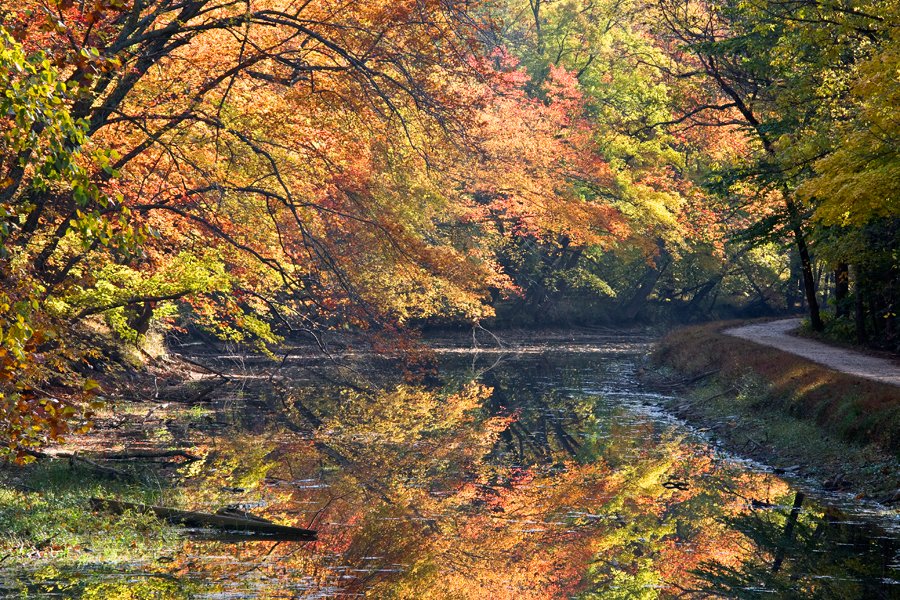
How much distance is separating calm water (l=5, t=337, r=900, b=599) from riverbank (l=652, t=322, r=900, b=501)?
2.31 feet

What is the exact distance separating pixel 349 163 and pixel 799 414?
38.5 feet

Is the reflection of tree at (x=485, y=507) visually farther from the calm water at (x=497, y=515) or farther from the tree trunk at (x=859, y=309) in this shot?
the tree trunk at (x=859, y=309)

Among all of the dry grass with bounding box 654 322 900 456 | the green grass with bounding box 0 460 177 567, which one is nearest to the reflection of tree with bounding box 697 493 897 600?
the dry grass with bounding box 654 322 900 456

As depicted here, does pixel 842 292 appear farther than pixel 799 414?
Yes

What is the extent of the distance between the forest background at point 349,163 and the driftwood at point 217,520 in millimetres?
1449

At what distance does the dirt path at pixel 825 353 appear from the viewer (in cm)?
2120

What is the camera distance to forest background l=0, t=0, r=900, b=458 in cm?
1095

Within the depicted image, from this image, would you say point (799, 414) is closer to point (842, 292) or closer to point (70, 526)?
point (842, 292)

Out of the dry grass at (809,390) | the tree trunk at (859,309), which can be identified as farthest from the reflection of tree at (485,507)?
the tree trunk at (859,309)

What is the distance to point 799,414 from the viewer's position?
2002 centimetres

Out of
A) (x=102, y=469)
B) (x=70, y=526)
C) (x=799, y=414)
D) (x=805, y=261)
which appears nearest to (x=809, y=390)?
(x=799, y=414)

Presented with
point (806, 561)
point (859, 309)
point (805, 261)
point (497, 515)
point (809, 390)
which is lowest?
point (806, 561)

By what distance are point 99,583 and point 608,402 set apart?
61.8 ft

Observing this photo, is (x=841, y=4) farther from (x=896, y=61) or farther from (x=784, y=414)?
(x=784, y=414)
